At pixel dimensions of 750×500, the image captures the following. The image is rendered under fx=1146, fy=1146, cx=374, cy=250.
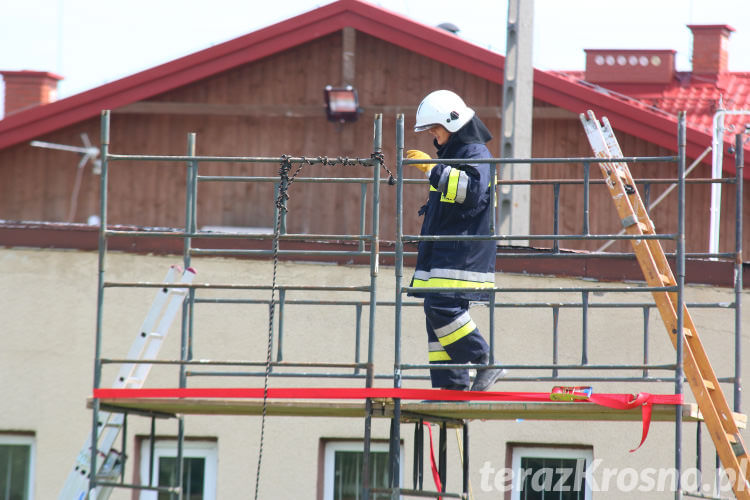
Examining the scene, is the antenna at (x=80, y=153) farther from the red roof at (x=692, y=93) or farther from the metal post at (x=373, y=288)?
the metal post at (x=373, y=288)

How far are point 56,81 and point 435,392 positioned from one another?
17.6 metres

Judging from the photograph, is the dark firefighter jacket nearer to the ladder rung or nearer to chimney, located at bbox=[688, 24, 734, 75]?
the ladder rung

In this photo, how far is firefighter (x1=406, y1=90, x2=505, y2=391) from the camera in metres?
6.19

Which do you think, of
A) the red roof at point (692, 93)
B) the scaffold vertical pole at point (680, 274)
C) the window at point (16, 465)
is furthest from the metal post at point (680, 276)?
the red roof at point (692, 93)

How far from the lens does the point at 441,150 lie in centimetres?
Result: 653

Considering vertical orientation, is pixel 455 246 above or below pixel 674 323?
above

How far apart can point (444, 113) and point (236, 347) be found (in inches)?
117

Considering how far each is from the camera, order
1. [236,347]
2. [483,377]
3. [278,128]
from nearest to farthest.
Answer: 1. [483,377]
2. [236,347]
3. [278,128]

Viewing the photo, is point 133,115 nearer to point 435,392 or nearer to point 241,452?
point 241,452

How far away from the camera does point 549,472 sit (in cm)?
838

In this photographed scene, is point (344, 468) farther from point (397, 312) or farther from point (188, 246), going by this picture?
point (397, 312)

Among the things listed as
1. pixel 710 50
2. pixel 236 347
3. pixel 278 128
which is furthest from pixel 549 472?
pixel 710 50

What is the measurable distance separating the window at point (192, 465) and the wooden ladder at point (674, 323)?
391cm

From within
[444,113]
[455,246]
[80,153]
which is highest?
[80,153]
